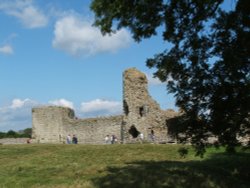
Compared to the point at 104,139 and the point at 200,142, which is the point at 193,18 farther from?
the point at 104,139

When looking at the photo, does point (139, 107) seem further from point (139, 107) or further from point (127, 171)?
point (127, 171)

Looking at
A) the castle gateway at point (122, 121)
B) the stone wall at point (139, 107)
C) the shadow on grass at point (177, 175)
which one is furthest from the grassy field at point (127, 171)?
the stone wall at point (139, 107)

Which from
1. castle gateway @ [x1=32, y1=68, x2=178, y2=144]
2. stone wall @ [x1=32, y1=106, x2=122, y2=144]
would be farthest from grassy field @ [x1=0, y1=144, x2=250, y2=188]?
stone wall @ [x1=32, y1=106, x2=122, y2=144]

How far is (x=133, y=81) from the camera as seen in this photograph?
1427 inches

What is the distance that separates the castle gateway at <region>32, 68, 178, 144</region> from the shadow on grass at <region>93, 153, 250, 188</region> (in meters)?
13.5

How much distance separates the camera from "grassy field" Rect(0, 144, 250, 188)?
14269mm

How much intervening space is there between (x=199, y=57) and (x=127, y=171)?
440 centimetres

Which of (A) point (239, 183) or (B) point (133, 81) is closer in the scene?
(A) point (239, 183)

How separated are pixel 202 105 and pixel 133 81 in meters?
22.4

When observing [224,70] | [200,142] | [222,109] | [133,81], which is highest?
[133,81]

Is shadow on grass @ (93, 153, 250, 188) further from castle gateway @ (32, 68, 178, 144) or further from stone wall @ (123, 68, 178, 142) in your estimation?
stone wall @ (123, 68, 178, 142)

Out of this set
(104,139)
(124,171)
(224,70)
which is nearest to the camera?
(224,70)

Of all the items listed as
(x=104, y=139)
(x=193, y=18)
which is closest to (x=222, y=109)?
(x=193, y=18)

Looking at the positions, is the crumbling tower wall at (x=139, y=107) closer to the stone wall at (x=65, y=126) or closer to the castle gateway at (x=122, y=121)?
the castle gateway at (x=122, y=121)
